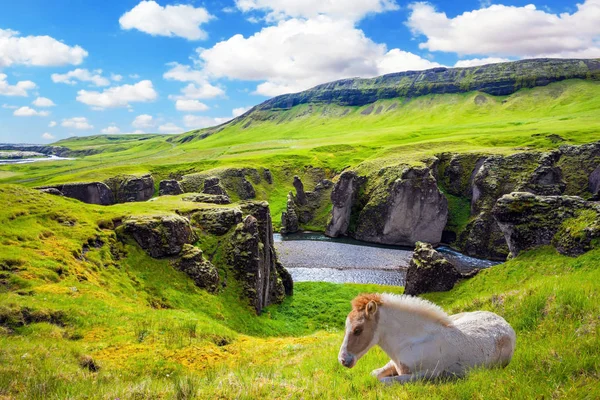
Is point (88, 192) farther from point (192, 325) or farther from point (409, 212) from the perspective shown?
point (192, 325)

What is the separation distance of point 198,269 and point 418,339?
36575mm

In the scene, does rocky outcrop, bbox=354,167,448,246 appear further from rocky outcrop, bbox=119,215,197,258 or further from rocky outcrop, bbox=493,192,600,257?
rocky outcrop, bbox=119,215,197,258

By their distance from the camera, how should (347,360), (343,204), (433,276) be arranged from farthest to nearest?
(343,204) → (433,276) → (347,360)

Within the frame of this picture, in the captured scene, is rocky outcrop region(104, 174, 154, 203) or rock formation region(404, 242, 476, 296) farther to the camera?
rocky outcrop region(104, 174, 154, 203)

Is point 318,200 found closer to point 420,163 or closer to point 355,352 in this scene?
point 420,163

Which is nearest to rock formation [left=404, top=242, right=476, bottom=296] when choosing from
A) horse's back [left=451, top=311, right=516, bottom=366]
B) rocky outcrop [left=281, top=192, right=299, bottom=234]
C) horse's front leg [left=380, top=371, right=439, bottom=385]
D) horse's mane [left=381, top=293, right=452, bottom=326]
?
horse's back [left=451, top=311, right=516, bottom=366]

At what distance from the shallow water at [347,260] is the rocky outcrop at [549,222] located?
33.5 m

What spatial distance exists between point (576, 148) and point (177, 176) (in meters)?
148

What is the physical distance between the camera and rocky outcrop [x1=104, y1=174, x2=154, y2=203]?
5256 inches

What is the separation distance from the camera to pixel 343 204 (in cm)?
11200

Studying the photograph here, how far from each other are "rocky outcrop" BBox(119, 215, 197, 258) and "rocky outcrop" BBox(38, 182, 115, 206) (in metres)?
89.3

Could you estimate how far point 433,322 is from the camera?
916 centimetres

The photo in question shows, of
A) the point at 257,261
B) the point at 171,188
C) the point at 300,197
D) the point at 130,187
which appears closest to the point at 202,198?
the point at 257,261

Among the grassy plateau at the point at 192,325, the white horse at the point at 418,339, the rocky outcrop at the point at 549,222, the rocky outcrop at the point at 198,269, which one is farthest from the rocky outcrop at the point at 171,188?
the white horse at the point at 418,339
